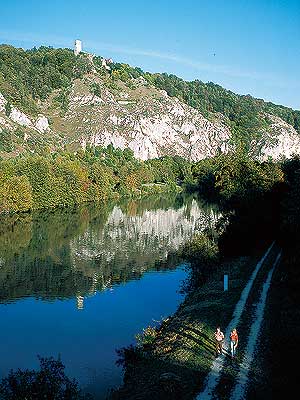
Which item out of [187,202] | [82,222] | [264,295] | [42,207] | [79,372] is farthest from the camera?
[187,202]

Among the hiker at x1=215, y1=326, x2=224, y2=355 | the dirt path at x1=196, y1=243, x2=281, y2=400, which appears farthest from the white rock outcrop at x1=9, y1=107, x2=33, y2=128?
the hiker at x1=215, y1=326, x2=224, y2=355

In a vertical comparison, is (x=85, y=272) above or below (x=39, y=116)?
below

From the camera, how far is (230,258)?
48938 mm

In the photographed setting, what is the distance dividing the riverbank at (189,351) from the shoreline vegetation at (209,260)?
6cm

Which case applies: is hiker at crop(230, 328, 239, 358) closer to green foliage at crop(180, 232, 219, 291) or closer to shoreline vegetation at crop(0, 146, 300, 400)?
shoreline vegetation at crop(0, 146, 300, 400)

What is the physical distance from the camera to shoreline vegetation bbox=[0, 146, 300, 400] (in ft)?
72.6

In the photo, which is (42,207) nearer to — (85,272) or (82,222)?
(82,222)

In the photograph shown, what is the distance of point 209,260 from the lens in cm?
4641

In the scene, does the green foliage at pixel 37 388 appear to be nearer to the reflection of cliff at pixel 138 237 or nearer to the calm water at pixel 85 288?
the calm water at pixel 85 288

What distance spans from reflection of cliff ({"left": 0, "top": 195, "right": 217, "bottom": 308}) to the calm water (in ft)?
0.38

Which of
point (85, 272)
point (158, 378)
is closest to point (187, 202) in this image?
point (85, 272)

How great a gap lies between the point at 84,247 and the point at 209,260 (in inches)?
885

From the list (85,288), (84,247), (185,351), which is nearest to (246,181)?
(84,247)

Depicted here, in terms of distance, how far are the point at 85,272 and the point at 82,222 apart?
111 feet
